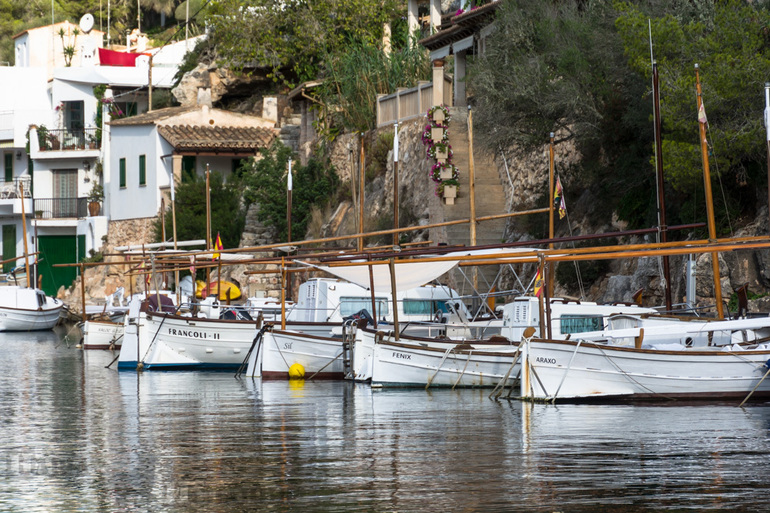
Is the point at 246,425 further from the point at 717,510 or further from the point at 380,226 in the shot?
the point at 380,226

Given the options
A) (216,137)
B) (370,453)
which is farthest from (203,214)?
(370,453)

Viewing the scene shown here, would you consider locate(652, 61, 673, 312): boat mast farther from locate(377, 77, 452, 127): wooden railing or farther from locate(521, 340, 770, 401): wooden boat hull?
locate(377, 77, 452, 127): wooden railing

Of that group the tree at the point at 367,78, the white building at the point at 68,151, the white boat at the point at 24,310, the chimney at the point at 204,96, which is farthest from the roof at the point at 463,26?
the white building at the point at 68,151

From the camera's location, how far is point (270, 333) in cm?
2762

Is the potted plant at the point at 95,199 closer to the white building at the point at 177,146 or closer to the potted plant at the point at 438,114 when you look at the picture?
the white building at the point at 177,146

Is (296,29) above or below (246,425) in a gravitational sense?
above

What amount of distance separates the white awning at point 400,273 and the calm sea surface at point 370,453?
2.49 m

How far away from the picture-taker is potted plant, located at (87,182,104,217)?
6372 centimetres

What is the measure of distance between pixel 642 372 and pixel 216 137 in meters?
38.3

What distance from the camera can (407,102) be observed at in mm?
43188

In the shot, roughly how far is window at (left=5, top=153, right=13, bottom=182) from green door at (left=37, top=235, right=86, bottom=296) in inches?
270

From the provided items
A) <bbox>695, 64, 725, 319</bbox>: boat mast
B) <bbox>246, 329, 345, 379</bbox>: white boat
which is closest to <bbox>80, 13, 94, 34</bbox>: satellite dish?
<bbox>246, 329, 345, 379</bbox>: white boat

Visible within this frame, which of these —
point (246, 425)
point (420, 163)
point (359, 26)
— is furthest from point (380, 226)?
point (246, 425)

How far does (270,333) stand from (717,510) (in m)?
17.4
